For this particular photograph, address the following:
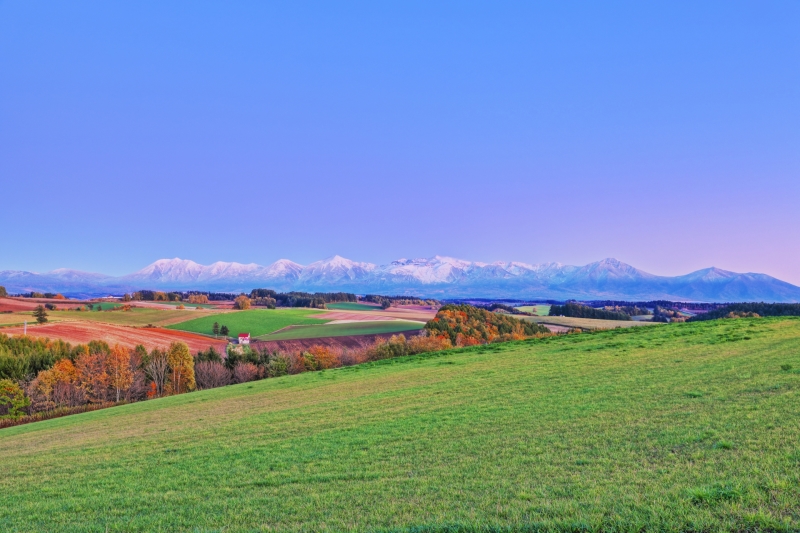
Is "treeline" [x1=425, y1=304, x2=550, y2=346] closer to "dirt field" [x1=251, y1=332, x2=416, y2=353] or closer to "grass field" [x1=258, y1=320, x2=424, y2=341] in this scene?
"dirt field" [x1=251, y1=332, x2=416, y2=353]

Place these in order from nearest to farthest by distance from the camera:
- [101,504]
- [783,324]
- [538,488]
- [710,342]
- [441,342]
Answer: [538,488] < [101,504] < [710,342] < [783,324] < [441,342]

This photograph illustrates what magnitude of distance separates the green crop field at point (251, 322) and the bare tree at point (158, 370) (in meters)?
31.4

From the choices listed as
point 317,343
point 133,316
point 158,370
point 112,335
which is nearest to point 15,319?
point 133,316

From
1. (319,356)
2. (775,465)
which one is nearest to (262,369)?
(319,356)

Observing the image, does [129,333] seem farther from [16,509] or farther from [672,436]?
[672,436]

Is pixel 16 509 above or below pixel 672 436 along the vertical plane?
below

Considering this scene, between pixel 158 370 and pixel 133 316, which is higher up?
pixel 133 316

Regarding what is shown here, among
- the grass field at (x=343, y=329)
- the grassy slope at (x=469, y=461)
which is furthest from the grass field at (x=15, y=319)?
the grassy slope at (x=469, y=461)

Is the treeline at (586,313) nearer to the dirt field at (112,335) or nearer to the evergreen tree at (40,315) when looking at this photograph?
the dirt field at (112,335)

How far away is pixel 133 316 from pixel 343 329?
6278cm

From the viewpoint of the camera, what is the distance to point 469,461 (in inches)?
429

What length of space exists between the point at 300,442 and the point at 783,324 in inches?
1651

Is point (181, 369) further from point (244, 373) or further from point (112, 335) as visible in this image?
point (112, 335)

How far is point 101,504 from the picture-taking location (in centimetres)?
1078
